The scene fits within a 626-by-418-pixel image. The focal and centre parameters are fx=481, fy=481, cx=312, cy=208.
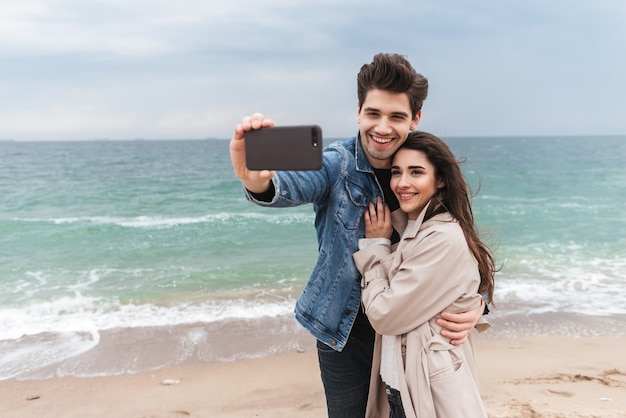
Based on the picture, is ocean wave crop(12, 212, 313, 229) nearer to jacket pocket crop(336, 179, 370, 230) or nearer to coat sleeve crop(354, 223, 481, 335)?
jacket pocket crop(336, 179, 370, 230)

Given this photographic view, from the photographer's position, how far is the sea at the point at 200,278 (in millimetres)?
6305

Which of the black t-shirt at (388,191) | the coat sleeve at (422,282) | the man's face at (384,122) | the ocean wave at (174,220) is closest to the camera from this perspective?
the coat sleeve at (422,282)

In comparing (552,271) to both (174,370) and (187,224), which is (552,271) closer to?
(174,370)

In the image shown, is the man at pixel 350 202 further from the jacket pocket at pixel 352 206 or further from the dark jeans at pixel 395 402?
the dark jeans at pixel 395 402

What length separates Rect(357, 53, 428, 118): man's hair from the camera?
6.40 feet

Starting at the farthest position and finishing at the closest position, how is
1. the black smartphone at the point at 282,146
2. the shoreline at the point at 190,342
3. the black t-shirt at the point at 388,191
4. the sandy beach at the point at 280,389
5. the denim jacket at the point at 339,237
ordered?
the shoreline at the point at 190,342, the sandy beach at the point at 280,389, the black t-shirt at the point at 388,191, the denim jacket at the point at 339,237, the black smartphone at the point at 282,146

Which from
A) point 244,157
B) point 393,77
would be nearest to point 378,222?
point 393,77

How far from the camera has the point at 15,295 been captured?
8.63m

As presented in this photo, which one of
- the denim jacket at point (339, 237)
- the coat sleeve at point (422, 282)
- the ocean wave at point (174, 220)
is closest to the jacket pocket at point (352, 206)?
the denim jacket at point (339, 237)

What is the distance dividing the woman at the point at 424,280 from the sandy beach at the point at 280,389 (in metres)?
2.66

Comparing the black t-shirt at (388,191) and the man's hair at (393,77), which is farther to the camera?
the black t-shirt at (388,191)

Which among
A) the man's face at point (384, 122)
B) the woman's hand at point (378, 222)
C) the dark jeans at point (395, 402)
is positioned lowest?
the dark jeans at point (395, 402)

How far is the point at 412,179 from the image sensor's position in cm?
206

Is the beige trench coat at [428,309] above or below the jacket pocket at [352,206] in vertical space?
below
